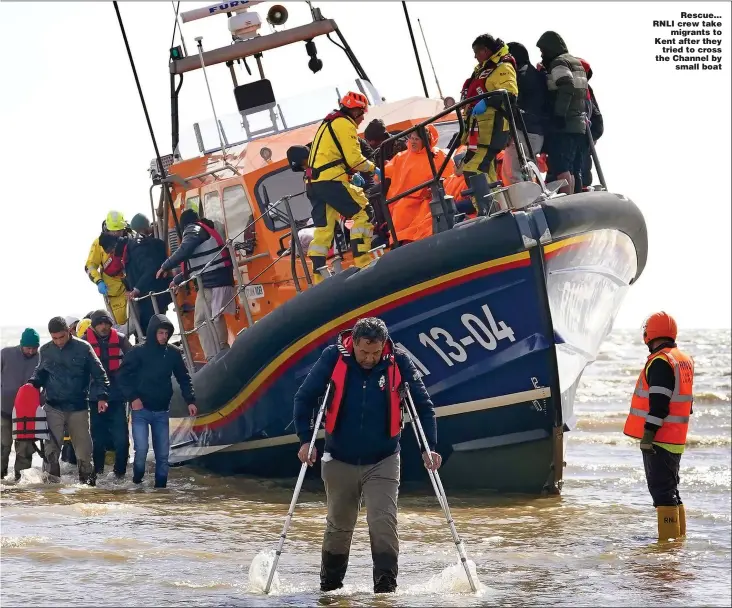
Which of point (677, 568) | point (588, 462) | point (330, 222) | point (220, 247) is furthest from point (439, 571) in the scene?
point (588, 462)

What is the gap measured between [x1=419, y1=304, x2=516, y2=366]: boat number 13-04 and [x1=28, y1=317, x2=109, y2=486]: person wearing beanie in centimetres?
311

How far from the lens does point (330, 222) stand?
28.2ft

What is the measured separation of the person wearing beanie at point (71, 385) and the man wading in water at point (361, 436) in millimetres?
4478

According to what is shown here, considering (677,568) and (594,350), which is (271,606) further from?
(594,350)

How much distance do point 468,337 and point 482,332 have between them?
111 millimetres

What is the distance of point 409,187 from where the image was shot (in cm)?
887

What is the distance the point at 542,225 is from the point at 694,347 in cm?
4852

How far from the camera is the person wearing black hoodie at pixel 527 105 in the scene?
28.6ft

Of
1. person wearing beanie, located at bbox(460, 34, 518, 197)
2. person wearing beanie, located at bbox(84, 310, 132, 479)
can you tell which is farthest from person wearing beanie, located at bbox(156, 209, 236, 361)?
person wearing beanie, located at bbox(460, 34, 518, 197)

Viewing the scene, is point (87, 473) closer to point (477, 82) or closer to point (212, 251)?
point (212, 251)

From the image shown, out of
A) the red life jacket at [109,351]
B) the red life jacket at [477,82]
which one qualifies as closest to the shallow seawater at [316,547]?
the red life jacket at [109,351]

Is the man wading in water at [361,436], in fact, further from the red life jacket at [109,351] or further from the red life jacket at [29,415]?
the red life jacket at [109,351]

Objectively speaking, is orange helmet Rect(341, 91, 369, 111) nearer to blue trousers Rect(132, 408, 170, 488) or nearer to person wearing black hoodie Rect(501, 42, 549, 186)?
person wearing black hoodie Rect(501, 42, 549, 186)

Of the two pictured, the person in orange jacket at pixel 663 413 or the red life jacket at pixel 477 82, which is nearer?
the person in orange jacket at pixel 663 413
